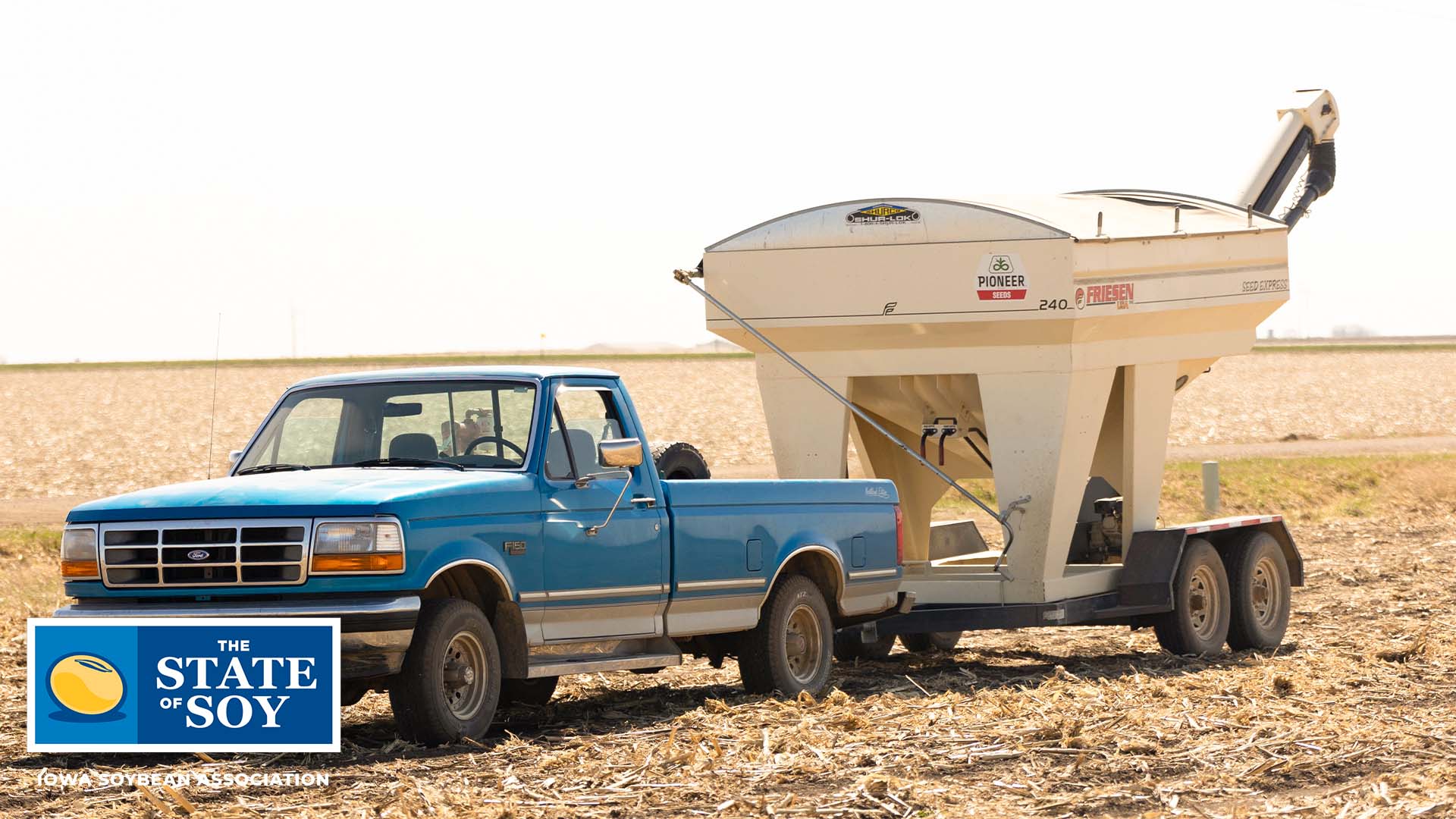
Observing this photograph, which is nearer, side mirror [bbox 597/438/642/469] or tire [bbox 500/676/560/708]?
side mirror [bbox 597/438/642/469]

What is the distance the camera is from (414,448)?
35.8 feet

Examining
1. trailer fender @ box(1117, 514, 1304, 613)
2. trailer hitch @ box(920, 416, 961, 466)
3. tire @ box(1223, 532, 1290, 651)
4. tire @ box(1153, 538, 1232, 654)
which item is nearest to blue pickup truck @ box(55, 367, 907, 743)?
trailer hitch @ box(920, 416, 961, 466)

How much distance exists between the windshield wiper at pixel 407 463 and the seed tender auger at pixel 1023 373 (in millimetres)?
4568

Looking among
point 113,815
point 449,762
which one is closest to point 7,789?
point 113,815

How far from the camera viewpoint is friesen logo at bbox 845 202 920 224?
14625 millimetres

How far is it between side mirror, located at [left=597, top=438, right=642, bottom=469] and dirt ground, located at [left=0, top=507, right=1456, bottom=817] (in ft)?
4.89

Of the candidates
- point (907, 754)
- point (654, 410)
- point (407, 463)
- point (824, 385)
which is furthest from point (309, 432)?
point (654, 410)

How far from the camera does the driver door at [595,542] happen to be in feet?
35.1

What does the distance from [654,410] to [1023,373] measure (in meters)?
39.4

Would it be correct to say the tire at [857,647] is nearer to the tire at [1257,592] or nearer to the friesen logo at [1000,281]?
the friesen logo at [1000,281]

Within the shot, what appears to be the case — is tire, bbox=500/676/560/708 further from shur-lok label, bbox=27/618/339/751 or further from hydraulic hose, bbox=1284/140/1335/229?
hydraulic hose, bbox=1284/140/1335/229

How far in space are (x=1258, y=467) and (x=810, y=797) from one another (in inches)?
1083

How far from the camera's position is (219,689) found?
9.20m

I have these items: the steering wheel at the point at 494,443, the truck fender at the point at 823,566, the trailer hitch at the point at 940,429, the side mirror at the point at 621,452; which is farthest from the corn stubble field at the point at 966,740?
the trailer hitch at the point at 940,429
